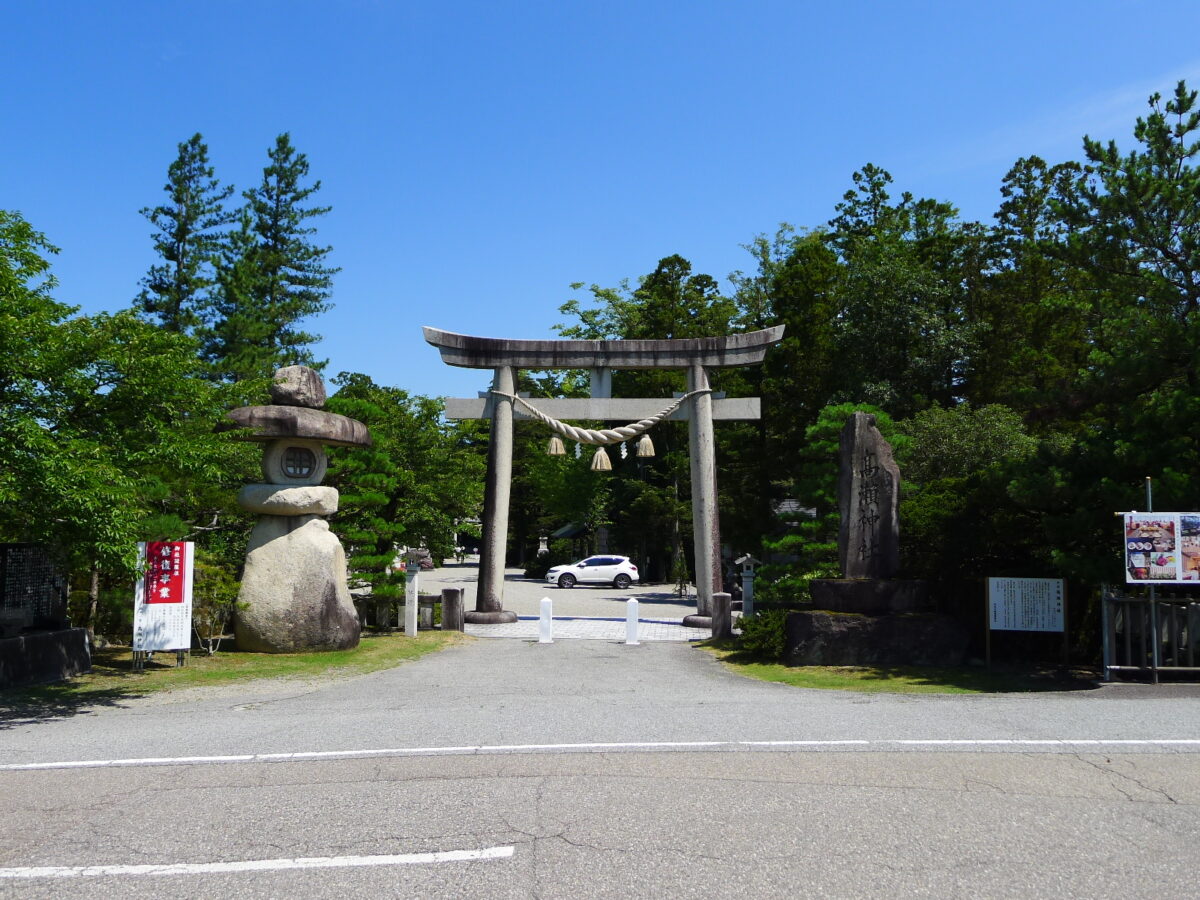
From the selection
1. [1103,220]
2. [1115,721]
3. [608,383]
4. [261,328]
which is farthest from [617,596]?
[1115,721]

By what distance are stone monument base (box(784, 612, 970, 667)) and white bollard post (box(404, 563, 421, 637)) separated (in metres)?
7.90

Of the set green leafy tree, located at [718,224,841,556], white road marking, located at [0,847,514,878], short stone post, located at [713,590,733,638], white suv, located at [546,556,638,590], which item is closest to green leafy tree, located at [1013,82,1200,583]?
short stone post, located at [713,590,733,638]

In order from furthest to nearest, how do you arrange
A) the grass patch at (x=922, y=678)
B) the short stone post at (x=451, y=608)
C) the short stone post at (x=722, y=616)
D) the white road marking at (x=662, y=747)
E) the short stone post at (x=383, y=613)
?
1. the short stone post at (x=451, y=608)
2. the short stone post at (x=383, y=613)
3. the short stone post at (x=722, y=616)
4. the grass patch at (x=922, y=678)
5. the white road marking at (x=662, y=747)

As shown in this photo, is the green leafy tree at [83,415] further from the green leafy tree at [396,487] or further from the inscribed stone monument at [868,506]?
the inscribed stone monument at [868,506]

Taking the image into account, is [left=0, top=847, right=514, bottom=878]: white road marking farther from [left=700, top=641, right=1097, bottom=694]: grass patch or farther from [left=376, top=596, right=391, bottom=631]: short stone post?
[left=376, top=596, right=391, bottom=631]: short stone post

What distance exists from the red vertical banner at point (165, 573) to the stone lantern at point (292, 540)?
148 cm

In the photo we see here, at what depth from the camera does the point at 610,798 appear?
Result: 571cm

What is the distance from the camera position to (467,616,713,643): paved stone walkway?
57.0 ft

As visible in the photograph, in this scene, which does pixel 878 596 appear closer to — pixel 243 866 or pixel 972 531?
pixel 972 531

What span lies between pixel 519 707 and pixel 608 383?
38.3 feet

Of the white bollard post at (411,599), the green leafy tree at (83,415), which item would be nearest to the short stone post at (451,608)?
the white bollard post at (411,599)

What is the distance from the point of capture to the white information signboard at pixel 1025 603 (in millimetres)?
11828

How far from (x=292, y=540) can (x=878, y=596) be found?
8.71 metres

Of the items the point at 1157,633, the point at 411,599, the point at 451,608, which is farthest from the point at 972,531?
the point at 411,599
